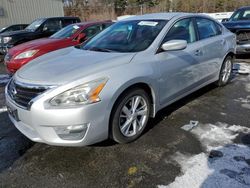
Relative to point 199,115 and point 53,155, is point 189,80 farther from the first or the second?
point 53,155

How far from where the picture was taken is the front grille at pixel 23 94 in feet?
8.79

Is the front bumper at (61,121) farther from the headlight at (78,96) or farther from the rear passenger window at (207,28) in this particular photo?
the rear passenger window at (207,28)

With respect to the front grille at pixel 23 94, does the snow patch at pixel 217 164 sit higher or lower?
lower

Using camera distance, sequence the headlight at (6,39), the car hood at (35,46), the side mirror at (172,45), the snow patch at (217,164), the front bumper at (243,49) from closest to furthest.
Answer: the snow patch at (217,164)
the side mirror at (172,45)
the car hood at (35,46)
the front bumper at (243,49)
the headlight at (6,39)

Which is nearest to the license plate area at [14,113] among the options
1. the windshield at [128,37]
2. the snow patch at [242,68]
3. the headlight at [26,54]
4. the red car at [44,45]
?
the windshield at [128,37]

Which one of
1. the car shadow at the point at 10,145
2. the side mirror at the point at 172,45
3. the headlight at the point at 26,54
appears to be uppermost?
the side mirror at the point at 172,45

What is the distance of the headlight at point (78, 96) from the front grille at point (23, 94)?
0.22 metres

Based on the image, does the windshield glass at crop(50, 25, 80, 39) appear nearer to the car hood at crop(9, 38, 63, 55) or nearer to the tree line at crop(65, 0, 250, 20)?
the car hood at crop(9, 38, 63, 55)

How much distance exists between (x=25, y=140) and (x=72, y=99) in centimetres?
124

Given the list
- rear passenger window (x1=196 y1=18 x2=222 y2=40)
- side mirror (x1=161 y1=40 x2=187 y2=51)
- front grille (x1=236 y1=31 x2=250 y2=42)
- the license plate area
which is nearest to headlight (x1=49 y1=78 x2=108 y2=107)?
the license plate area

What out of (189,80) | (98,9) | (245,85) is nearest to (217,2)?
(98,9)

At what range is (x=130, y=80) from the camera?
9.62 feet

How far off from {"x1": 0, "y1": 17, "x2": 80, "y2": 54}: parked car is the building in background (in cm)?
1007

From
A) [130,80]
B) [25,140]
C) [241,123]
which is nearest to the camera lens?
[130,80]
